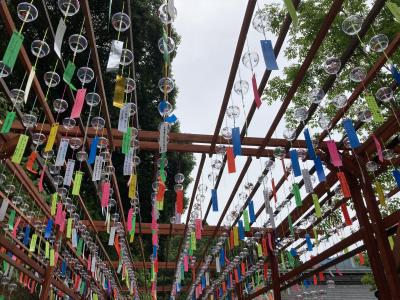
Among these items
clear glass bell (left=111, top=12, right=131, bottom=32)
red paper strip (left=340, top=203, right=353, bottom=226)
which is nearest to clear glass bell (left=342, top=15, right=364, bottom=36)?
clear glass bell (left=111, top=12, right=131, bottom=32)

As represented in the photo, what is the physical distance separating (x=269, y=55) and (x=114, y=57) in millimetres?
1074

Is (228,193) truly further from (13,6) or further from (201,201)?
(13,6)

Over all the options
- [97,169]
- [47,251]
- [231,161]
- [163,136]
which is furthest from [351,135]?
[47,251]

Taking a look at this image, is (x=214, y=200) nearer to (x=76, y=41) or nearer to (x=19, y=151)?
(x=19, y=151)

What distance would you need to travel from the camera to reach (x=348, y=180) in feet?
15.8

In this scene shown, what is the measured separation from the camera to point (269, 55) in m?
2.40

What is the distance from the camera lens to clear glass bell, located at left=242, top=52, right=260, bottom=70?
304 cm

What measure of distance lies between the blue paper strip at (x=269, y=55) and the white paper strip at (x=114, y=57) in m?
1.00

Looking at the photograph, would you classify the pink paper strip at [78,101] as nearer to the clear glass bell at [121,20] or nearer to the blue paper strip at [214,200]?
the clear glass bell at [121,20]

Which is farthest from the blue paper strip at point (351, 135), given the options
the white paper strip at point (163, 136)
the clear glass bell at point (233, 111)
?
the white paper strip at point (163, 136)

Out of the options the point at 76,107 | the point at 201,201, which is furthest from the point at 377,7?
the point at 201,201

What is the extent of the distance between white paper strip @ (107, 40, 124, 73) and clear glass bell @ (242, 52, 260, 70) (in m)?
1.06

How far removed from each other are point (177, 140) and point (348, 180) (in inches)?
92.8

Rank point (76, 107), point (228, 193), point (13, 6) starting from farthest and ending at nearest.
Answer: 1. point (13, 6)
2. point (228, 193)
3. point (76, 107)
